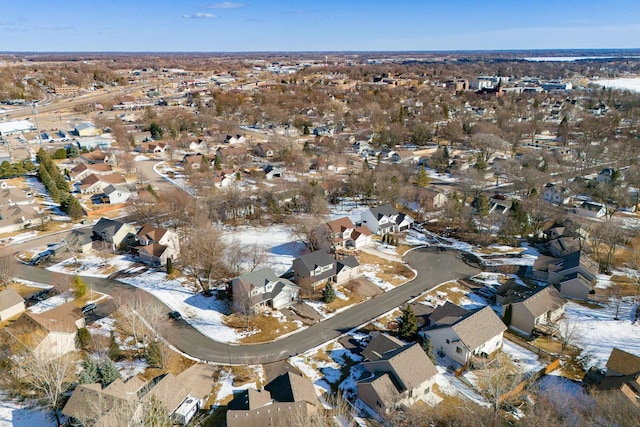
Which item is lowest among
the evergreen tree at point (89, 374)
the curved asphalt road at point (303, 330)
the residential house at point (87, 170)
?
the curved asphalt road at point (303, 330)

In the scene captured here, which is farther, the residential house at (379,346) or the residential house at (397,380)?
the residential house at (379,346)

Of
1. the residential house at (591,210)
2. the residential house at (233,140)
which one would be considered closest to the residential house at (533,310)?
the residential house at (591,210)

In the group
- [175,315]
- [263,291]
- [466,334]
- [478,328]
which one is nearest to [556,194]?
[478,328]

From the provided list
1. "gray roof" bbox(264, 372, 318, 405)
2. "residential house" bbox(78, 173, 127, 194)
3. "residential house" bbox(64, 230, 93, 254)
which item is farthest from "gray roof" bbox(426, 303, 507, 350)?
"residential house" bbox(78, 173, 127, 194)

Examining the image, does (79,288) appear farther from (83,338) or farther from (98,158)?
(98,158)

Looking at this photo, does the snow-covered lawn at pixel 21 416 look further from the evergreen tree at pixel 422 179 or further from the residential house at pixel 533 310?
the evergreen tree at pixel 422 179
